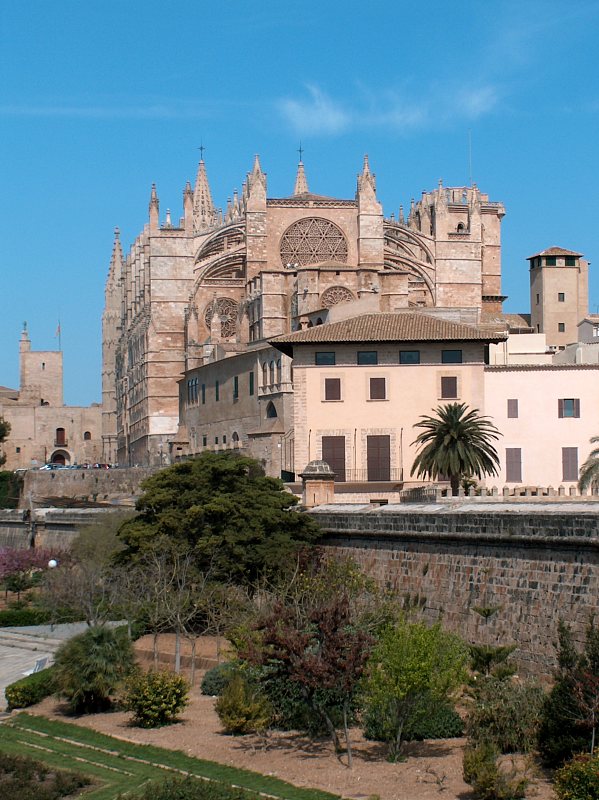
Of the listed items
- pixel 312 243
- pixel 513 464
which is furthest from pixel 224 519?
pixel 312 243

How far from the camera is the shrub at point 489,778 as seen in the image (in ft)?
60.0

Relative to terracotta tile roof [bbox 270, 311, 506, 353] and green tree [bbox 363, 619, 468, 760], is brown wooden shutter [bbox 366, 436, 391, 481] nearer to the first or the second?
terracotta tile roof [bbox 270, 311, 506, 353]

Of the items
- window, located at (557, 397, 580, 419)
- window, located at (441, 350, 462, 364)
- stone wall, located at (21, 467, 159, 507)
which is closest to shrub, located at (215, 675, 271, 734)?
window, located at (441, 350, 462, 364)

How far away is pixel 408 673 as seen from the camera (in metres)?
20.7

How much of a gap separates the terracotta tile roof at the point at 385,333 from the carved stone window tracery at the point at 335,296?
24.7 metres

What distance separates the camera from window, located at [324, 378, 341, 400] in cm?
4216

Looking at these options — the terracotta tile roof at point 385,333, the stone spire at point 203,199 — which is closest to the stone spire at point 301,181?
the stone spire at point 203,199

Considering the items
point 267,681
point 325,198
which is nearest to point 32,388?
point 325,198

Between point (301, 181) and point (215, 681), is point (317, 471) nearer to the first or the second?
point (215, 681)

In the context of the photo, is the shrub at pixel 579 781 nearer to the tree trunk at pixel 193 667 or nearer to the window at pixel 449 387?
the tree trunk at pixel 193 667

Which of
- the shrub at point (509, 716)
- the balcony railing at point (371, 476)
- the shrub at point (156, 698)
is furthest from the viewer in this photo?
the balcony railing at point (371, 476)

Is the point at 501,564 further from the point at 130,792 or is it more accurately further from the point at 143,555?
the point at 143,555

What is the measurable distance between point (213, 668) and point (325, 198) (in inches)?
2191

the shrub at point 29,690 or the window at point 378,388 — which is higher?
the window at point 378,388
